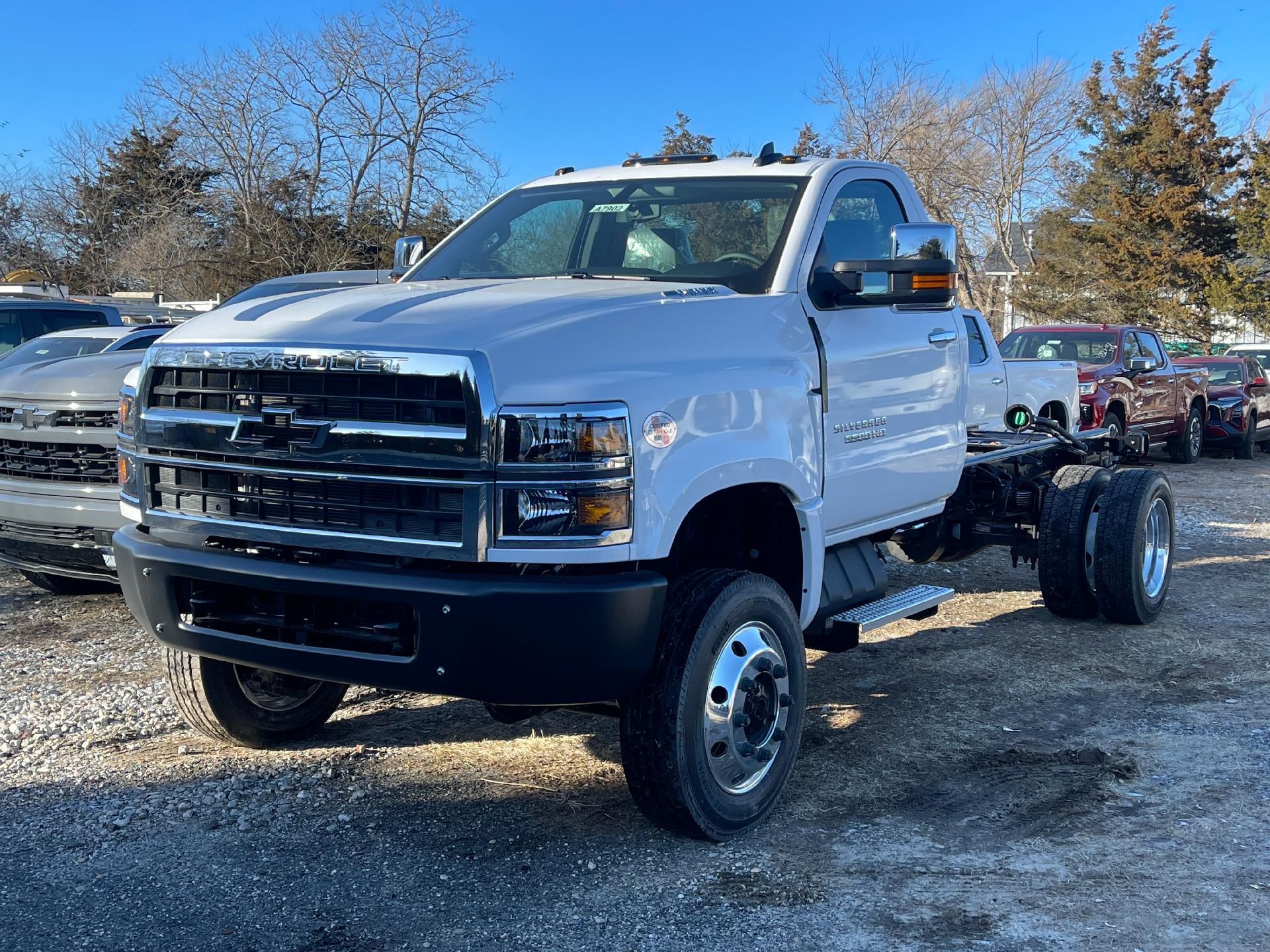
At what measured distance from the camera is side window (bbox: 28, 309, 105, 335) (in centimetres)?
1322

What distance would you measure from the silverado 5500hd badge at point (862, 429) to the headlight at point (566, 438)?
54.1 inches

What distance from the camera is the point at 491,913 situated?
351cm

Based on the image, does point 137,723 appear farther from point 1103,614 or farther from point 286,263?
point 286,263

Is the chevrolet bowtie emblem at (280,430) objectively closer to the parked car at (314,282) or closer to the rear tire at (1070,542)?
the rear tire at (1070,542)

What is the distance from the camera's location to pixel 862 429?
4742 mm

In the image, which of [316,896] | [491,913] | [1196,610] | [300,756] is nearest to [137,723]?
[300,756]

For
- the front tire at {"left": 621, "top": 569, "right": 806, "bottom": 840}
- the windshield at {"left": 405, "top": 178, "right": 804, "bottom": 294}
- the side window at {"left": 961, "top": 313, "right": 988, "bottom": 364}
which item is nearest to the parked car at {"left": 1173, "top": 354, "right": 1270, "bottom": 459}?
the side window at {"left": 961, "top": 313, "right": 988, "bottom": 364}

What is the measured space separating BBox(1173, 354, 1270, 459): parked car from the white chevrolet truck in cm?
1670

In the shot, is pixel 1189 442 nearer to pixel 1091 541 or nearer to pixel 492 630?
pixel 1091 541

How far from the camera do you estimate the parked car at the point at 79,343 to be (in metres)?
9.55

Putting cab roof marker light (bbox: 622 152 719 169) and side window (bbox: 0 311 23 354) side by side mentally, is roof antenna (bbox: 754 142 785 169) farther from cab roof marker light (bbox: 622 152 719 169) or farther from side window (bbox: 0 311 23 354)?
side window (bbox: 0 311 23 354)

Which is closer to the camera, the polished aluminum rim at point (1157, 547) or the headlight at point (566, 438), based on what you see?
the headlight at point (566, 438)

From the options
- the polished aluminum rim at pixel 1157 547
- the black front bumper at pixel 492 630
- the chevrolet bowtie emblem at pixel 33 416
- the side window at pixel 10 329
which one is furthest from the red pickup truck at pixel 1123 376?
the black front bumper at pixel 492 630

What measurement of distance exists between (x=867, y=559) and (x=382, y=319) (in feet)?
7.88
